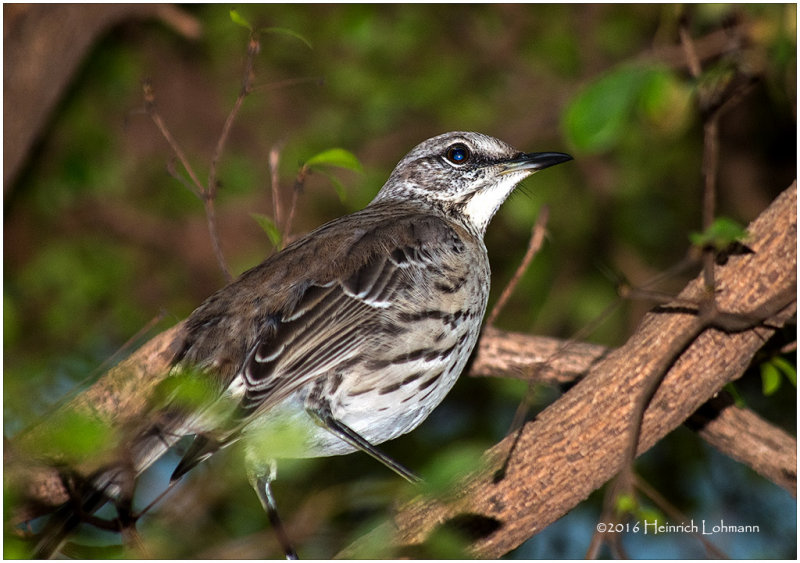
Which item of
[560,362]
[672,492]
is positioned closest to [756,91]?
[672,492]

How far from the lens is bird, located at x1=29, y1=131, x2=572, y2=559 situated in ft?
12.4

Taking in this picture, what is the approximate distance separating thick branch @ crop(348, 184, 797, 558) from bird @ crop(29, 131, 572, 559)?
0.31 metres

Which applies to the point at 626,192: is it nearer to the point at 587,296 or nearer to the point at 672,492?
the point at 587,296

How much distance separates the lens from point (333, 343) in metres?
3.99

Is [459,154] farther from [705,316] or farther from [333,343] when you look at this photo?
[705,316]

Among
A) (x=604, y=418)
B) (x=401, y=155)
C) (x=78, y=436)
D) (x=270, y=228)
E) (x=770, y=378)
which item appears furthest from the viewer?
(x=401, y=155)

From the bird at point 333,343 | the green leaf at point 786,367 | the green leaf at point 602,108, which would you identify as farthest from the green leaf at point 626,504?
the green leaf at point 786,367

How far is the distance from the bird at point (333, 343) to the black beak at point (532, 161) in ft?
1.71

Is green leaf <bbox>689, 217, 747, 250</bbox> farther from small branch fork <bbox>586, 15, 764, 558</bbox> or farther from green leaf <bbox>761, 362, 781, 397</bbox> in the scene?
green leaf <bbox>761, 362, 781, 397</bbox>

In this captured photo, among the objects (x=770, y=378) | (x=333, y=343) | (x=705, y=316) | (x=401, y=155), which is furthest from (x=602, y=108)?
(x=401, y=155)

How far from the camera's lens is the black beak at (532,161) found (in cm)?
473

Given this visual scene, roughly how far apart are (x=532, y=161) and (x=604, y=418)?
5.01 feet

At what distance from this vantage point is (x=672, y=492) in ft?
24.7

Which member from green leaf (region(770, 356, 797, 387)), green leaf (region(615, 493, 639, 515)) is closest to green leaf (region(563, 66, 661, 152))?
green leaf (region(615, 493, 639, 515))
